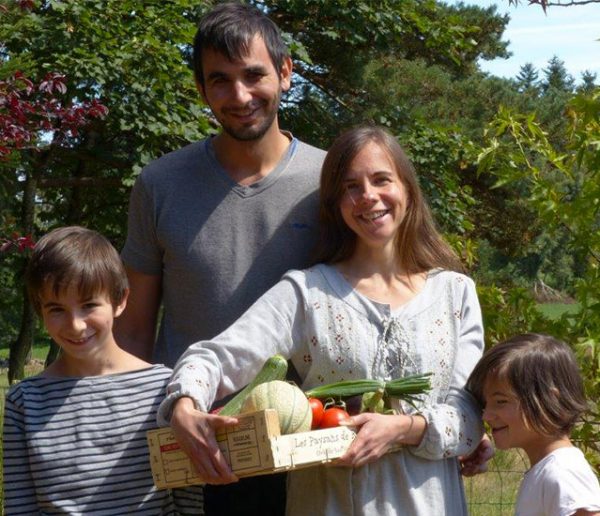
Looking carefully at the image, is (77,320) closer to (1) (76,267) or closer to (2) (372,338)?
(1) (76,267)

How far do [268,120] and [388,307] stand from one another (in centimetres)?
73

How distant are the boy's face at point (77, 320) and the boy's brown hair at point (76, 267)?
21 mm

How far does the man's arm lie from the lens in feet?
11.3

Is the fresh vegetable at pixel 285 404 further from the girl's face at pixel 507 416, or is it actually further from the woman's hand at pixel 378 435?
the girl's face at pixel 507 416

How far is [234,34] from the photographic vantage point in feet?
10.7

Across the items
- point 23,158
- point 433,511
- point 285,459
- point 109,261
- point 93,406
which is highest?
point 23,158

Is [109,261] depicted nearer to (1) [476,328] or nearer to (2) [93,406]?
(2) [93,406]

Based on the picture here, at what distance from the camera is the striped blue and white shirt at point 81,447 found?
301 centimetres

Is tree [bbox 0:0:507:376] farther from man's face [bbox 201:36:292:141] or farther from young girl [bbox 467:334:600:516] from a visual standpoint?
young girl [bbox 467:334:600:516]

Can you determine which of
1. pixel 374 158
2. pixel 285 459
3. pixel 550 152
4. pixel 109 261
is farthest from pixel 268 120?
pixel 550 152

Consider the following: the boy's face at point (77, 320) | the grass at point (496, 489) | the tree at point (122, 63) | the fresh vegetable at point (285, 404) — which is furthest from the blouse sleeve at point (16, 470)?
the tree at point (122, 63)

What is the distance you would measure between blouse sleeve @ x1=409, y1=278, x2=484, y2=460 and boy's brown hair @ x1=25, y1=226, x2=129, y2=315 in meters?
0.96

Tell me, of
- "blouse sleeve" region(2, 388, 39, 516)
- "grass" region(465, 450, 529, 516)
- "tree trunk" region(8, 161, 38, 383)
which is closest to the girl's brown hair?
"blouse sleeve" region(2, 388, 39, 516)

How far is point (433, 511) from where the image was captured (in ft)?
9.62
